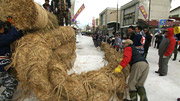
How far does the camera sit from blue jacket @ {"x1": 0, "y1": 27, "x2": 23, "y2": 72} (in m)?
1.72

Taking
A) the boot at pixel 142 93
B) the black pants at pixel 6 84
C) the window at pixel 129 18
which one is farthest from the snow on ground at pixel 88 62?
the window at pixel 129 18

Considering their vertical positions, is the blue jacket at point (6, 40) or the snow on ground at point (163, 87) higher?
the blue jacket at point (6, 40)

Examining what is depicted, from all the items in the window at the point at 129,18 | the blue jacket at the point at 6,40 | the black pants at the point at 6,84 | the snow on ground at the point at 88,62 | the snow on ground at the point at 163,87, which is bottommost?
the snow on ground at the point at 163,87

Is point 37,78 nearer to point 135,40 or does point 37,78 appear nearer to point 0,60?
point 0,60

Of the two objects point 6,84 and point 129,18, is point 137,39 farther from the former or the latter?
point 129,18

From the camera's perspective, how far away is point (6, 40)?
1740mm

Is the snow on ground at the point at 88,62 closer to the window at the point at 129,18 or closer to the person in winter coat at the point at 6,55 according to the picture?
the person in winter coat at the point at 6,55

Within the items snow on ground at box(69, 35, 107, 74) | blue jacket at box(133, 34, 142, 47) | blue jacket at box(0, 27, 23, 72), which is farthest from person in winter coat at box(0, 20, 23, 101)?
blue jacket at box(133, 34, 142, 47)

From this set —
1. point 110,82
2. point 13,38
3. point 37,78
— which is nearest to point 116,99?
point 110,82

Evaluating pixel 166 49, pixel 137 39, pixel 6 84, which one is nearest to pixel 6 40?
pixel 6 84

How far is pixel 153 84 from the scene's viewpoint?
3260 mm

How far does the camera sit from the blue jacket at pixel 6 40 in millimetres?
1724

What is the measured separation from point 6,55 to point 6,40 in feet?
1.08

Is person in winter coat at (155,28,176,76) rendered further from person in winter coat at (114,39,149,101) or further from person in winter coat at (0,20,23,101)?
person in winter coat at (0,20,23,101)
